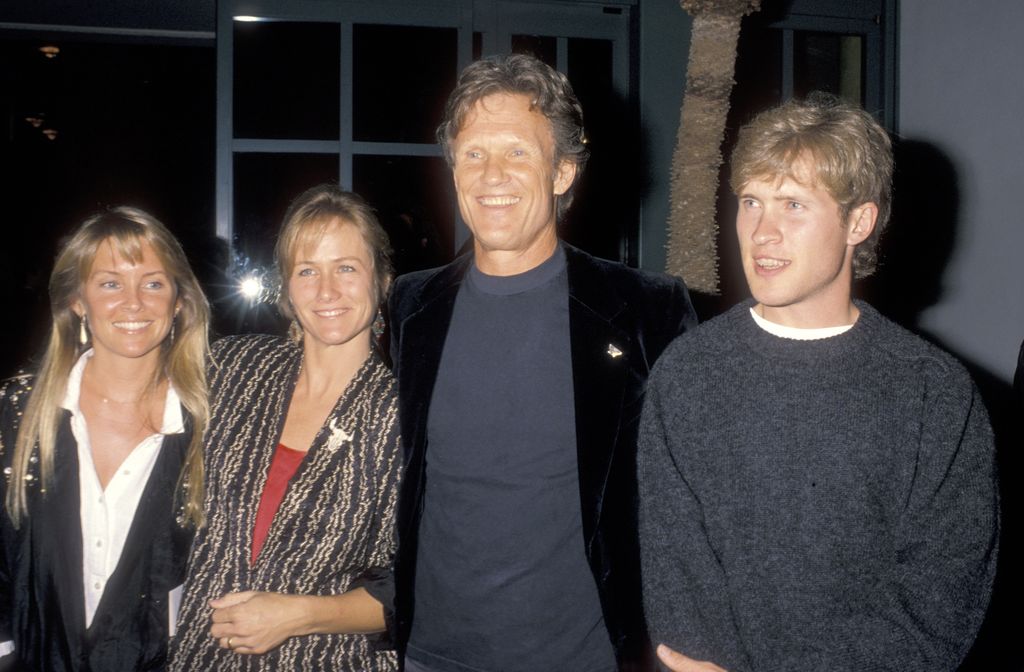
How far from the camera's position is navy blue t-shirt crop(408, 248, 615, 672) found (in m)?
2.07

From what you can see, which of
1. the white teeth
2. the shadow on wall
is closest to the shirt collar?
the white teeth

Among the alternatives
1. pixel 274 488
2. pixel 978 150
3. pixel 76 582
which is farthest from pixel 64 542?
pixel 978 150

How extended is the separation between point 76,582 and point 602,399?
1466mm

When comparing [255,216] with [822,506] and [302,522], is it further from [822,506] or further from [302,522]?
[822,506]

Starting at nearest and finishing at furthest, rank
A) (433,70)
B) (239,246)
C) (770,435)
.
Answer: (770,435), (239,246), (433,70)

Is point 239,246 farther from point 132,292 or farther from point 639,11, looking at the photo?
point 639,11

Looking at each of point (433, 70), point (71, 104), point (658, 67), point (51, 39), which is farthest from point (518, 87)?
point (71, 104)

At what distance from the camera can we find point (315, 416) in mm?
2303

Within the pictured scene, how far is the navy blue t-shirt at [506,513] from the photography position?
6.80 feet

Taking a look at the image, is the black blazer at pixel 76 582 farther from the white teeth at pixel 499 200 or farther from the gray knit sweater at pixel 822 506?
the gray knit sweater at pixel 822 506

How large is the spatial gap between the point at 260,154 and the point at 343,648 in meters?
3.24

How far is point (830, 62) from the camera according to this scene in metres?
5.32

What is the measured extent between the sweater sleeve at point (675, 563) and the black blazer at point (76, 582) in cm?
128

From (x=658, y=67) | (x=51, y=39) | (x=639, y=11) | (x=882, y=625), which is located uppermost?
(x=51, y=39)
